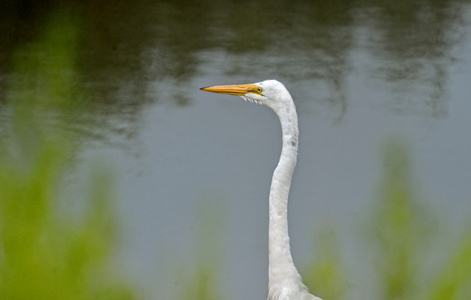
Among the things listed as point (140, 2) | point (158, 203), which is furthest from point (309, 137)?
point (140, 2)

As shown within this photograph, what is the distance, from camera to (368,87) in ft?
14.8

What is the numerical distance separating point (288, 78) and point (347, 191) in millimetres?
1005

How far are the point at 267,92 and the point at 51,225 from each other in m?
0.86

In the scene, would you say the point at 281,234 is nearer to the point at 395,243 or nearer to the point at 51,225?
the point at 395,243

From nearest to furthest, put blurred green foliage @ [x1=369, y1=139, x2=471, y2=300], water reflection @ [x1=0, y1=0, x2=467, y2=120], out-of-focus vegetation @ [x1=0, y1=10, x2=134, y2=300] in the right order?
out-of-focus vegetation @ [x1=0, y1=10, x2=134, y2=300] < blurred green foliage @ [x1=369, y1=139, x2=471, y2=300] < water reflection @ [x1=0, y1=0, x2=467, y2=120]

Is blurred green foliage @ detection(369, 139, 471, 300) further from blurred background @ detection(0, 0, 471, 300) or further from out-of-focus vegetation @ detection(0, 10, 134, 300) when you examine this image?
out-of-focus vegetation @ detection(0, 10, 134, 300)

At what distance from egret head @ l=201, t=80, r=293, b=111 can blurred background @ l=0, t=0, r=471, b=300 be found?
0.28 metres

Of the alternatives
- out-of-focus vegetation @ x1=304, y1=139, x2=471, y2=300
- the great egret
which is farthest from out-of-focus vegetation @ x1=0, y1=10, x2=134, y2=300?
the great egret

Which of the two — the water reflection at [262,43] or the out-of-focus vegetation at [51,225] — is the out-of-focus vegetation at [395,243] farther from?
the water reflection at [262,43]

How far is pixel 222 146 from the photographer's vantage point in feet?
13.2

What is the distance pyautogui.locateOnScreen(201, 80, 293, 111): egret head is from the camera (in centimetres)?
201

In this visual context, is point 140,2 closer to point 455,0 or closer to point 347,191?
point 455,0

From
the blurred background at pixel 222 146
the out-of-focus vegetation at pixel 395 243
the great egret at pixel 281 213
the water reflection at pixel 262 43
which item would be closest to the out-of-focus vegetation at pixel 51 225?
the blurred background at pixel 222 146

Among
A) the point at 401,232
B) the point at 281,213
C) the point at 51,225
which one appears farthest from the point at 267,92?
the point at 51,225
